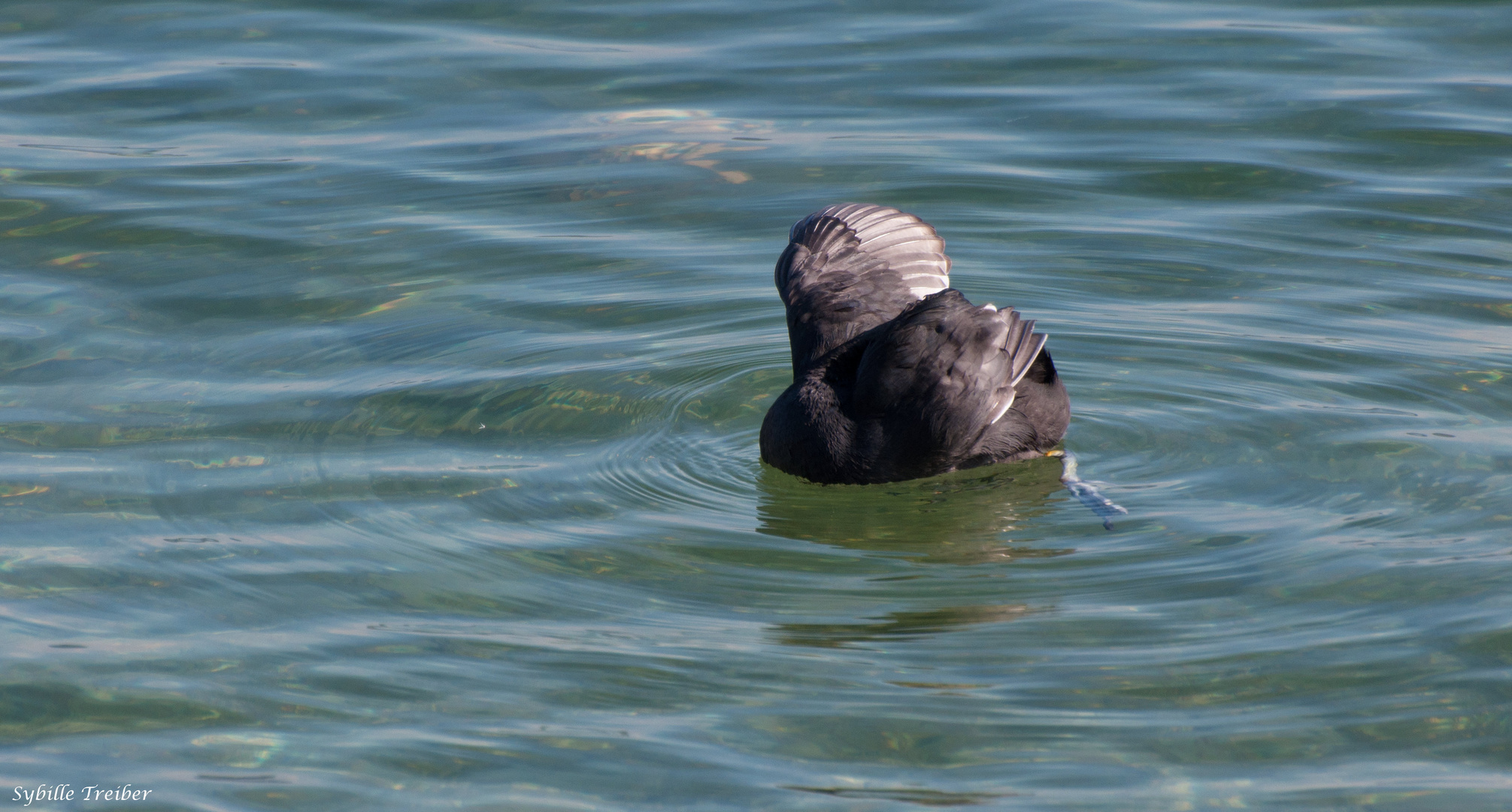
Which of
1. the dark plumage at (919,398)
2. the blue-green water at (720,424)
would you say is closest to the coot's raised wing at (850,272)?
the dark plumage at (919,398)

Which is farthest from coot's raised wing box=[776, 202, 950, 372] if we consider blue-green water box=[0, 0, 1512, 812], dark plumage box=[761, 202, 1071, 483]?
blue-green water box=[0, 0, 1512, 812]

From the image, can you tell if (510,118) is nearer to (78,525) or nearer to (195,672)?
(78,525)

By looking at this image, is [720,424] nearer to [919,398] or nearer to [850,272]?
[850,272]

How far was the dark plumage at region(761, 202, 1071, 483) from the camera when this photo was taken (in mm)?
5949

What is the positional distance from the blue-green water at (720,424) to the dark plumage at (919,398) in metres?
0.19

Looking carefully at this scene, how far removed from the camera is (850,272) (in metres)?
7.36

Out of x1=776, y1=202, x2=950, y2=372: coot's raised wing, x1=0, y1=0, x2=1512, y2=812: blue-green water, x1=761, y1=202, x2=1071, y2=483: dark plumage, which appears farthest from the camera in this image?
x1=776, y1=202, x2=950, y2=372: coot's raised wing

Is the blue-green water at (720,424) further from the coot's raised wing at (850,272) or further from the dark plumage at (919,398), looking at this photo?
the coot's raised wing at (850,272)

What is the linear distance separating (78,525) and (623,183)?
181 inches

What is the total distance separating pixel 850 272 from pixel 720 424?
0.99 metres

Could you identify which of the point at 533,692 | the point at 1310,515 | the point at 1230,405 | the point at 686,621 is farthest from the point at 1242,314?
the point at 533,692

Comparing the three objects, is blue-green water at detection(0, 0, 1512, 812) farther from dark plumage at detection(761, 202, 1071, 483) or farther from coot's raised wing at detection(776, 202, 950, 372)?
coot's raised wing at detection(776, 202, 950, 372)

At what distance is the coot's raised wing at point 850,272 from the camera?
269 inches

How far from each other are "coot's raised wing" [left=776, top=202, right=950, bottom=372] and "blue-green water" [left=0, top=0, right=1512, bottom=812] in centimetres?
48
